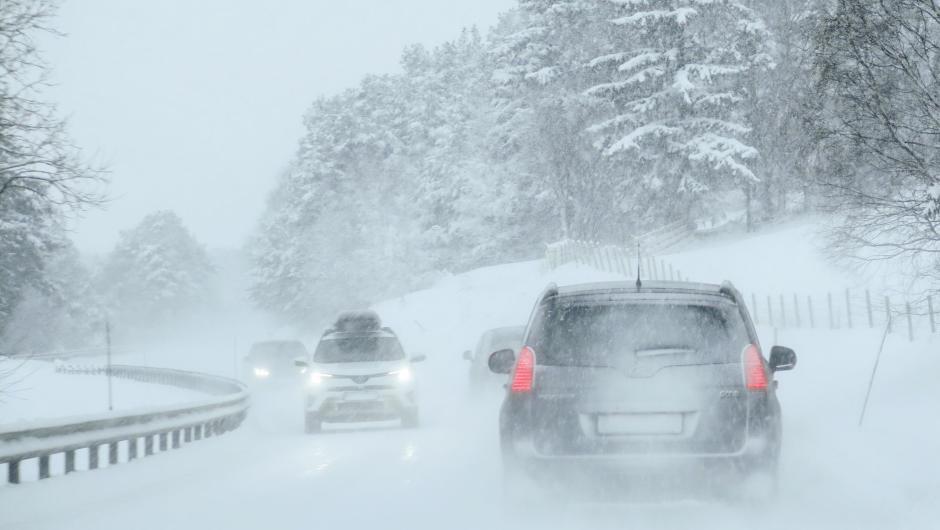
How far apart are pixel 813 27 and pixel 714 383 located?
996 cm

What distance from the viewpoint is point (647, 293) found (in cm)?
809

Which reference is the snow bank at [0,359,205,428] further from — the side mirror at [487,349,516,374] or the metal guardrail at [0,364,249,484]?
the side mirror at [487,349,516,374]

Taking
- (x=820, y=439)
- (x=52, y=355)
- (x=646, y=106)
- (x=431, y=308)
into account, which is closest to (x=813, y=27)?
(x=820, y=439)

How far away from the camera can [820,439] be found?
40.6ft

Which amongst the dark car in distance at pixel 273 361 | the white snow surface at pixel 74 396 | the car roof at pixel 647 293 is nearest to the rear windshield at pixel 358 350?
the dark car in distance at pixel 273 361

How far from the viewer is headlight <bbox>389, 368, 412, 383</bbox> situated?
18.2 m

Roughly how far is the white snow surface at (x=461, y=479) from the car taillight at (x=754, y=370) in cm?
85

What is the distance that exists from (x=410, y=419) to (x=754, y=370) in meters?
10.8

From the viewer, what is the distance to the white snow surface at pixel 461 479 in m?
8.42

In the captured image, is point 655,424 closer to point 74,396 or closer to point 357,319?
point 357,319

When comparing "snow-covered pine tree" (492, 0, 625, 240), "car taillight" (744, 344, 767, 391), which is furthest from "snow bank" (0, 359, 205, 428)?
"car taillight" (744, 344, 767, 391)

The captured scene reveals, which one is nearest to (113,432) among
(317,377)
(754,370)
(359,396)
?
(317,377)

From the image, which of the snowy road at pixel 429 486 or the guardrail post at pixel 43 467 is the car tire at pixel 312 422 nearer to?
the snowy road at pixel 429 486

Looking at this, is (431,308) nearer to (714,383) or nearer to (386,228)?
(386,228)
